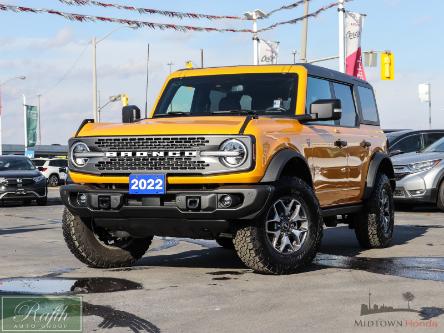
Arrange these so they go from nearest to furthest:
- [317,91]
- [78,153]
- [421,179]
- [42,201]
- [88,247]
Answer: [78,153], [88,247], [317,91], [421,179], [42,201]

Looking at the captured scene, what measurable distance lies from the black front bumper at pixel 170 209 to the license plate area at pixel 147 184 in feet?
0.22

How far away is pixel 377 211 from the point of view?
8.73 meters

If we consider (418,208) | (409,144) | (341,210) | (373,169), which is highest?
(409,144)

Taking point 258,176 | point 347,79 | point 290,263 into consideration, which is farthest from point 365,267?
point 347,79

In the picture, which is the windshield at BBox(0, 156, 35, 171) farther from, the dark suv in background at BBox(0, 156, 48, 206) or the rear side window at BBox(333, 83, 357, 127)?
the rear side window at BBox(333, 83, 357, 127)

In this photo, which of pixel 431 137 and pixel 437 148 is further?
pixel 431 137

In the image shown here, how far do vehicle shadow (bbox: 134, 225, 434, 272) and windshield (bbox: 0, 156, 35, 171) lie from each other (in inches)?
502

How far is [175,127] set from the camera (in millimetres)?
6523

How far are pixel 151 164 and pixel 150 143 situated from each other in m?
0.18

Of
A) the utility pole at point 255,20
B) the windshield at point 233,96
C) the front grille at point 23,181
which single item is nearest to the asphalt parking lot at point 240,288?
the windshield at point 233,96

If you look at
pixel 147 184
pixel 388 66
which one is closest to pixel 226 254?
pixel 147 184

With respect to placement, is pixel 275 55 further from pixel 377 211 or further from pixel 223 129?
pixel 223 129

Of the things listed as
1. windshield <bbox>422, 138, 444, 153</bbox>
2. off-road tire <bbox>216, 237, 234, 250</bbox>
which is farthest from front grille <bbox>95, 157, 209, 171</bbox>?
windshield <bbox>422, 138, 444, 153</bbox>

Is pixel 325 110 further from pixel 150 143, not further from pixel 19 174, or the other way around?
pixel 19 174
